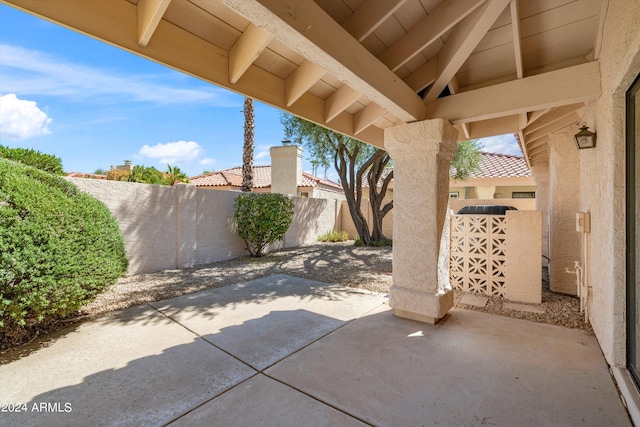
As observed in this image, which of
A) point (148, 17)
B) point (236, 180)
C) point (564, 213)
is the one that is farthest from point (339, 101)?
point (236, 180)

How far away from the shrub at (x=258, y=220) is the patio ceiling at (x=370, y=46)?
16.3 ft

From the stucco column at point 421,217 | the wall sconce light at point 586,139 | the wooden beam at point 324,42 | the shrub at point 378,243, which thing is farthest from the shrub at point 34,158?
the shrub at point 378,243

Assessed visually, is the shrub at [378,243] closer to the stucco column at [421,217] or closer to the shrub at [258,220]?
the shrub at [258,220]

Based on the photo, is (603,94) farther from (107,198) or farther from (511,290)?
(107,198)

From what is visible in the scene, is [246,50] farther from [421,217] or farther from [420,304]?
[420,304]

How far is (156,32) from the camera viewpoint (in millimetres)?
2246

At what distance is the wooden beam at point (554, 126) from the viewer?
4534 millimetres

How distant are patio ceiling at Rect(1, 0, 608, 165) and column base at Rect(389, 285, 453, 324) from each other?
230 cm

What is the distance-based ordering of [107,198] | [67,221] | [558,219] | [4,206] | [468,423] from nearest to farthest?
[468,423] < [4,206] < [67,221] < [558,219] < [107,198]

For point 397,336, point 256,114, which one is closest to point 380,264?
point 397,336

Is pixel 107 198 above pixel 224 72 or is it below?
below

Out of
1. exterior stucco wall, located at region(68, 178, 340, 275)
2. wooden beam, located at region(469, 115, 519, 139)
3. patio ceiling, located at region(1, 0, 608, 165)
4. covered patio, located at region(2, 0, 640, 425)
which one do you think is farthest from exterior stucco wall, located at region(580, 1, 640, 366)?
exterior stucco wall, located at region(68, 178, 340, 275)

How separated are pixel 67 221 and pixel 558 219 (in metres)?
7.45

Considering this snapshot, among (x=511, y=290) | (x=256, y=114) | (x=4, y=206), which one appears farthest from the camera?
(x=256, y=114)
